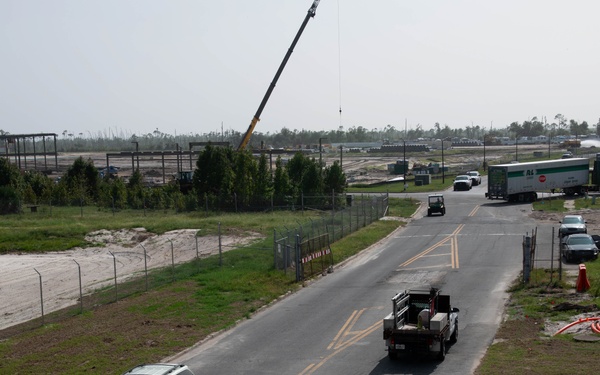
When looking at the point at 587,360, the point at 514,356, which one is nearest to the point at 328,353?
the point at 514,356

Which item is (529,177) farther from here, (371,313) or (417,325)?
(417,325)

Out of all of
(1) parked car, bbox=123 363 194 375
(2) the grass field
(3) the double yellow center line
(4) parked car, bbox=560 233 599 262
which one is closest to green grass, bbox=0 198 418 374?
(2) the grass field

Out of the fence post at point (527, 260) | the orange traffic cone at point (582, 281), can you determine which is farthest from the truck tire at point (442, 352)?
the fence post at point (527, 260)

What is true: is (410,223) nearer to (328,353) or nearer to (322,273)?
(322,273)

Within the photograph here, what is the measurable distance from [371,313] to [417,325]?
281 inches

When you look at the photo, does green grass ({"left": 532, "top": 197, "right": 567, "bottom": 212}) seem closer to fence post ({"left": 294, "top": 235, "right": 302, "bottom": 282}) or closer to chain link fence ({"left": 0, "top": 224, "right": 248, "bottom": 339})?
chain link fence ({"left": 0, "top": 224, "right": 248, "bottom": 339})

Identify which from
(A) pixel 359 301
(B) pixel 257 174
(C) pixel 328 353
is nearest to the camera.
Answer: (C) pixel 328 353

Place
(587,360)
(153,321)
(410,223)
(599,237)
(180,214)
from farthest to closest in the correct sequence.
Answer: (180,214), (410,223), (599,237), (153,321), (587,360)

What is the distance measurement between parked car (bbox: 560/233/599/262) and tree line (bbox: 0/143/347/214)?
95.8 feet

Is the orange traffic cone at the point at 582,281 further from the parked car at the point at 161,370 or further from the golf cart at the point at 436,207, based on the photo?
the golf cart at the point at 436,207

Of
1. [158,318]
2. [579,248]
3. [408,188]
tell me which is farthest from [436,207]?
[158,318]

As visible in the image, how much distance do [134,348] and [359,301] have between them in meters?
10.5

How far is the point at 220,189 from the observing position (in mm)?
71562

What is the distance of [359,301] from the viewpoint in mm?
30609
